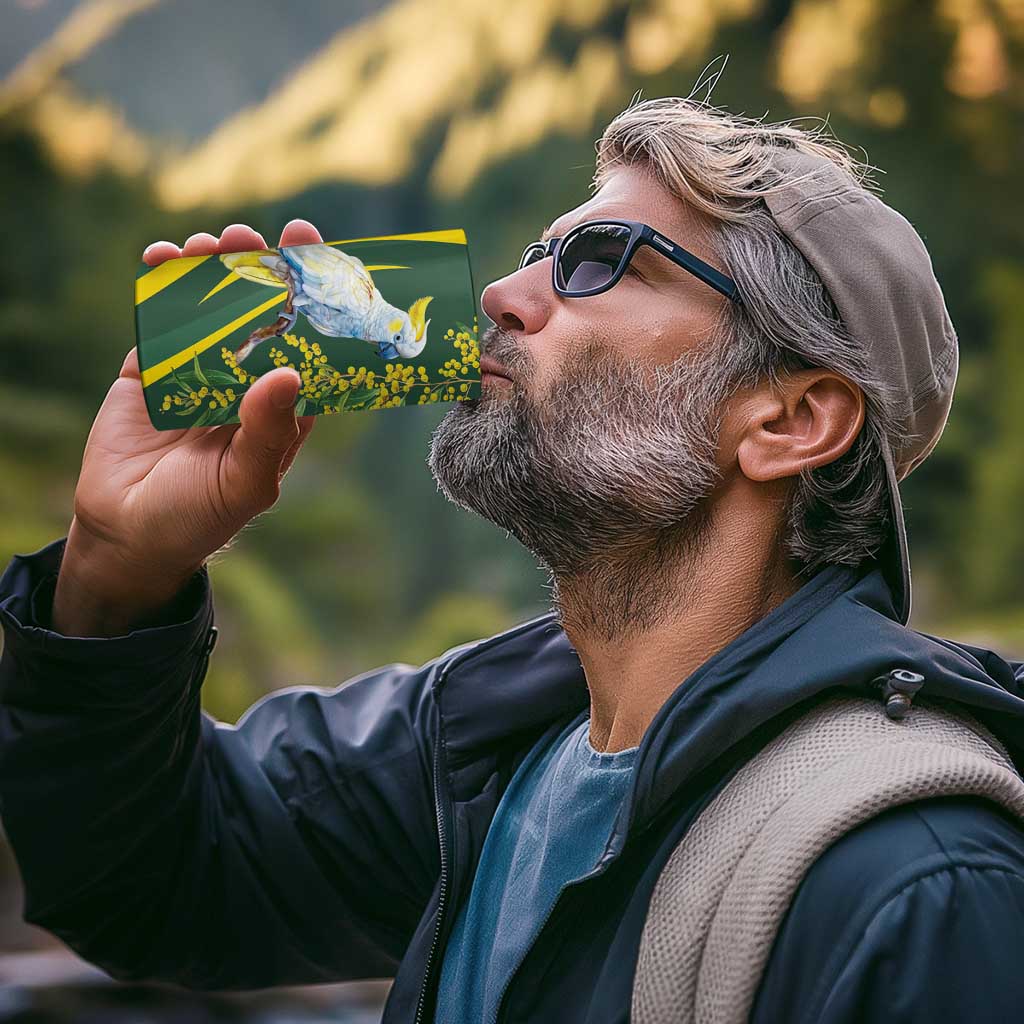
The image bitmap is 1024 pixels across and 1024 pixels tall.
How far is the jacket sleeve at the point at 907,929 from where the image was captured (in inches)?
40.4

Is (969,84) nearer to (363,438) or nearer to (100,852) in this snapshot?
(363,438)

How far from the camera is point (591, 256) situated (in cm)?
166

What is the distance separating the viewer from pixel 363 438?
5.81 m

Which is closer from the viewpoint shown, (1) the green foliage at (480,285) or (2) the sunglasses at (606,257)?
(2) the sunglasses at (606,257)

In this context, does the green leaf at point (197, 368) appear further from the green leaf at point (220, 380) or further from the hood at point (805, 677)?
the hood at point (805, 677)

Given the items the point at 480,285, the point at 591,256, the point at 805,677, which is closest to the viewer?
the point at 805,677

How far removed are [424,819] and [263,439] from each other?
2.26ft

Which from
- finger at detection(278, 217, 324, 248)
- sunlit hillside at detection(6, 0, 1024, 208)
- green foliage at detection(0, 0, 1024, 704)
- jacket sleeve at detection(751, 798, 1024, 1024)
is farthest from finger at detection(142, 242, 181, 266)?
sunlit hillside at detection(6, 0, 1024, 208)

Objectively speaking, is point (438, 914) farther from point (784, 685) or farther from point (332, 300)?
point (332, 300)

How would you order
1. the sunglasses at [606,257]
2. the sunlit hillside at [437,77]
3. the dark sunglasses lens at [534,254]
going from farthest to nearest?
the sunlit hillside at [437,77] → the dark sunglasses lens at [534,254] → the sunglasses at [606,257]

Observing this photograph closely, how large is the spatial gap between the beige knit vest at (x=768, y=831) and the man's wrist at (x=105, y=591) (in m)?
0.82

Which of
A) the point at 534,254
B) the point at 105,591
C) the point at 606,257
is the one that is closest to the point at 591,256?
the point at 606,257

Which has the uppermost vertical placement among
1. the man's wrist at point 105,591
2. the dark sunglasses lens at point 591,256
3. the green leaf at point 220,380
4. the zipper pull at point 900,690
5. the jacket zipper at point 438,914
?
the dark sunglasses lens at point 591,256

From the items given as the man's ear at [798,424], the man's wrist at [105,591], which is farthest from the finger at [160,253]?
the man's ear at [798,424]
